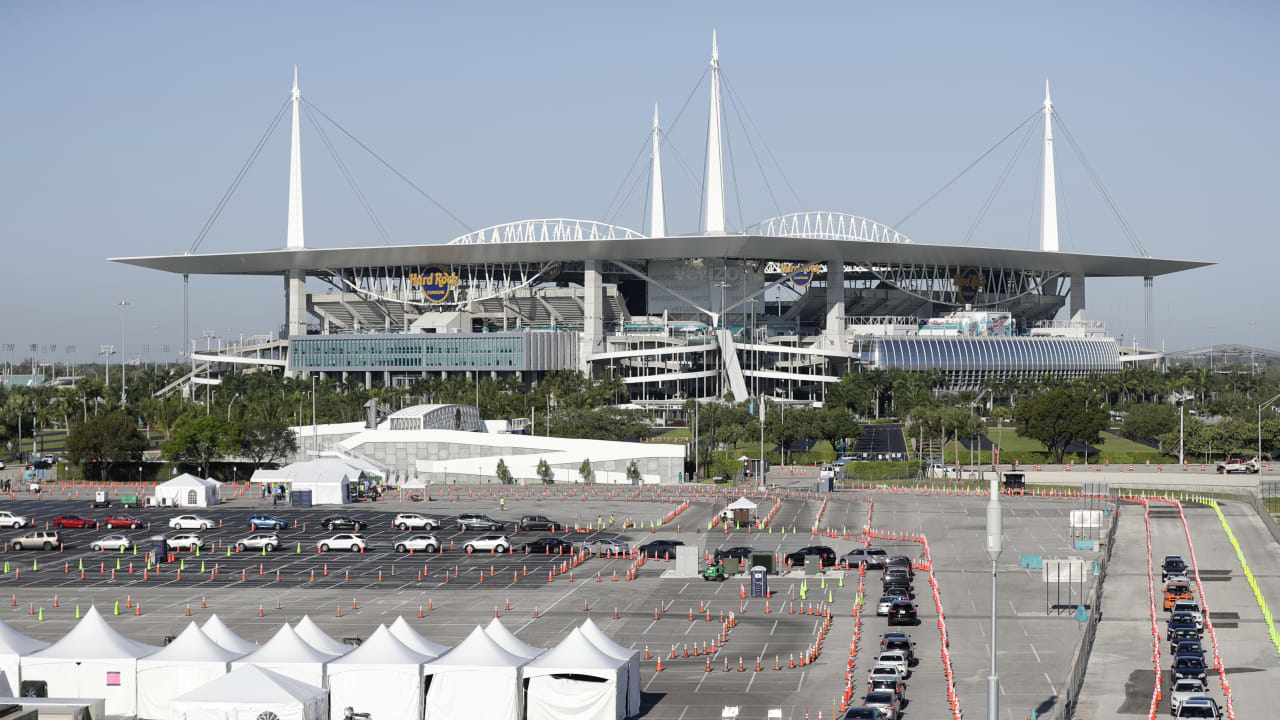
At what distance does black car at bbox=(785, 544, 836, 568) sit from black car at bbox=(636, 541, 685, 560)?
5407mm

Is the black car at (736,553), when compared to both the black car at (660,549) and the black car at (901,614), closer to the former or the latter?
the black car at (660,549)

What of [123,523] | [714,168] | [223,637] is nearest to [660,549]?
[223,637]

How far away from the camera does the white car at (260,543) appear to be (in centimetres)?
6800

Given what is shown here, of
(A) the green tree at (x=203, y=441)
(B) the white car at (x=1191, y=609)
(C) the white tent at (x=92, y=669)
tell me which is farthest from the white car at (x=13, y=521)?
(B) the white car at (x=1191, y=609)

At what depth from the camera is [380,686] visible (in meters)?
34.1

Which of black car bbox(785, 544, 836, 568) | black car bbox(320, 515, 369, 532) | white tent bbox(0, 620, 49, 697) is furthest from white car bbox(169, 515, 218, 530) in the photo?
white tent bbox(0, 620, 49, 697)

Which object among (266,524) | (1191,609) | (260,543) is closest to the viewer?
(1191,609)

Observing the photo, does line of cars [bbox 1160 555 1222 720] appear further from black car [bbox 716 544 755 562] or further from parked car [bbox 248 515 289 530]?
parked car [bbox 248 515 289 530]

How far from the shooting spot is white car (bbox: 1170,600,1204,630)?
149 feet

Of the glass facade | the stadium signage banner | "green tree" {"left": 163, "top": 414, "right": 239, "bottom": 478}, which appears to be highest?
the stadium signage banner

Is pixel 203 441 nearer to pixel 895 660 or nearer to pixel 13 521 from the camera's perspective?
pixel 13 521

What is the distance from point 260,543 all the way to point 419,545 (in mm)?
7366

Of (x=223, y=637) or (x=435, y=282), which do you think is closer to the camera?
(x=223, y=637)

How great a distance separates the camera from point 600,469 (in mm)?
106125
